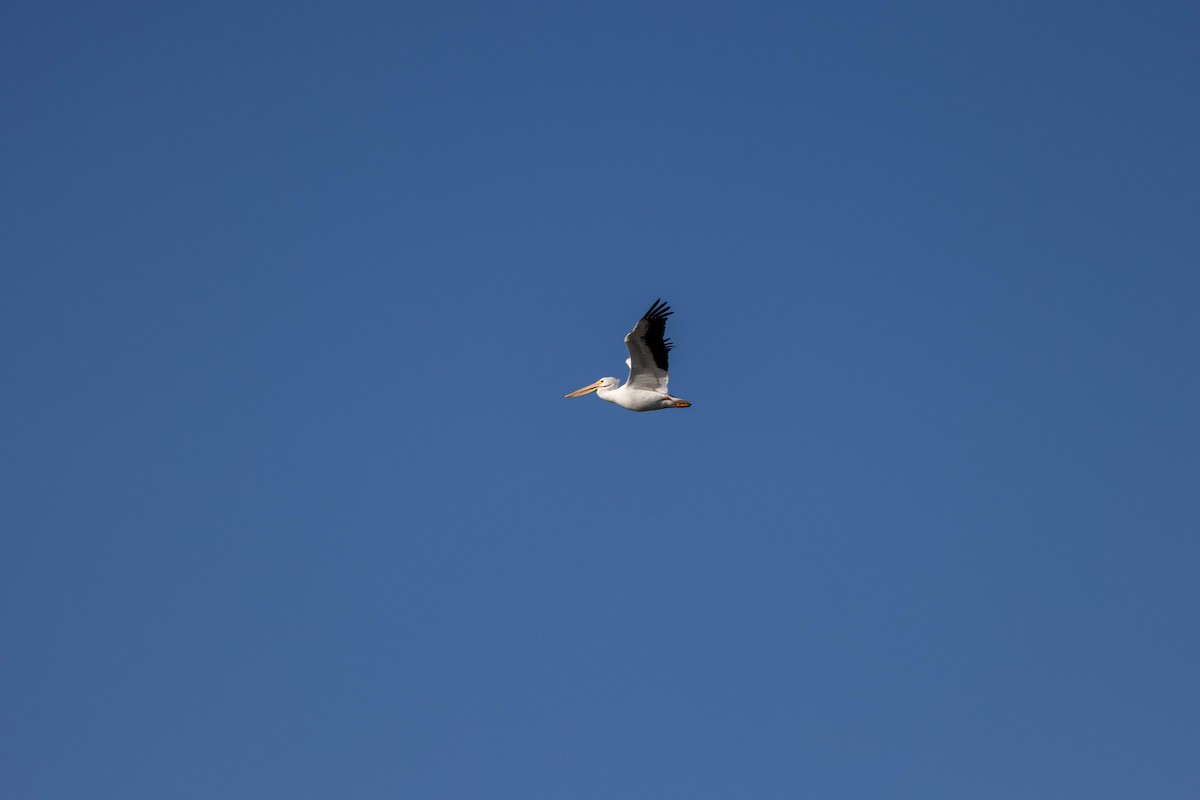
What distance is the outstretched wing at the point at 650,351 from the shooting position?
28.8 meters

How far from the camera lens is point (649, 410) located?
3080 centimetres

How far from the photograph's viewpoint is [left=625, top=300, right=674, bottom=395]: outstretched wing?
1133 inches

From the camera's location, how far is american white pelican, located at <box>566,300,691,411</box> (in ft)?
94.6

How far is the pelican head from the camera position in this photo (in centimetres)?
3170

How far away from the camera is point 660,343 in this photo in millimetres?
29125

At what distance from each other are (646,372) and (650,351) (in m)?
0.79

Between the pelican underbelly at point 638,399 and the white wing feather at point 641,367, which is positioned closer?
the white wing feather at point 641,367

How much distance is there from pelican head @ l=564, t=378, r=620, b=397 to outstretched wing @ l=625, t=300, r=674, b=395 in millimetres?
1140

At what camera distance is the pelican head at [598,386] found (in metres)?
31.7

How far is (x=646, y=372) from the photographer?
2997cm

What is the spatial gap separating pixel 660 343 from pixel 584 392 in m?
3.92

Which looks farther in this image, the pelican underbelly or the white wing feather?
the pelican underbelly

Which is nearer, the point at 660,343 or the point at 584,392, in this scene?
the point at 660,343

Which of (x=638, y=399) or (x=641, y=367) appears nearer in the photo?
(x=641, y=367)
